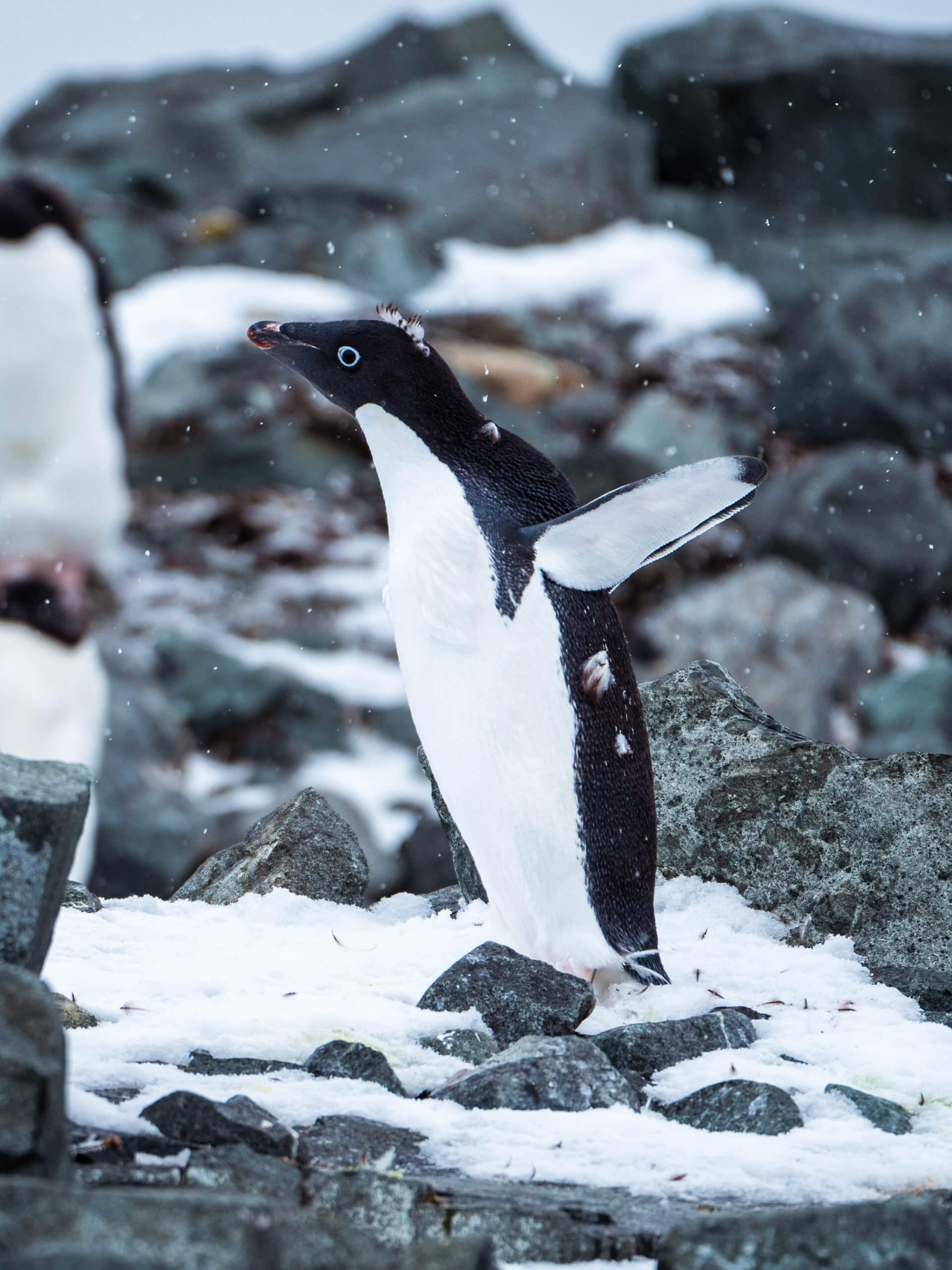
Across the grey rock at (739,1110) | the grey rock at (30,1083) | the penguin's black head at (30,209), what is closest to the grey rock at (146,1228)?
the grey rock at (30,1083)

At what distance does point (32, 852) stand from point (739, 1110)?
40.3 inches

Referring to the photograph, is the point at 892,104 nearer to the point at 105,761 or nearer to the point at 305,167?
the point at 305,167

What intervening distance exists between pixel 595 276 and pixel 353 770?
1123 cm

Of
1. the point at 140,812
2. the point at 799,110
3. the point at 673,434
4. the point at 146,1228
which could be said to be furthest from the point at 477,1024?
the point at 799,110

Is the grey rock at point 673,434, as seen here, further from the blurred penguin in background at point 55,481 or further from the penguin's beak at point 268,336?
the penguin's beak at point 268,336

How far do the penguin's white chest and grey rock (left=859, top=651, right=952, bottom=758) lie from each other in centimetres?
868

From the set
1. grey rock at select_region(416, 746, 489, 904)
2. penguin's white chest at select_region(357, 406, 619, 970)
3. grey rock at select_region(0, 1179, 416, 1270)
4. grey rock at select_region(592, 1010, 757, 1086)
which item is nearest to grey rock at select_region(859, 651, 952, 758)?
grey rock at select_region(416, 746, 489, 904)

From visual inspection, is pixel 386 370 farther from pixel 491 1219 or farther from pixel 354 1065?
pixel 491 1219

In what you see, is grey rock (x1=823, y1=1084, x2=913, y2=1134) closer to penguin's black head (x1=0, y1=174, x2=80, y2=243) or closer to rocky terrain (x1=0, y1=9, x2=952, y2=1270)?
rocky terrain (x1=0, y1=9, x2=952, y2=1270)

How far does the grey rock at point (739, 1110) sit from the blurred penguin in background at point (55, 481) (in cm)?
508

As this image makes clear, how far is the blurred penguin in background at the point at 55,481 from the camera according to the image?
6.68 meters

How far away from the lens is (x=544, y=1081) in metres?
2.07

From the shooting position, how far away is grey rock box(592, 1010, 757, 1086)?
7.61 ft

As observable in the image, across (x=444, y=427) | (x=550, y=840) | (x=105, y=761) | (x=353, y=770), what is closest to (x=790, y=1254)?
(x=550, y=840)
